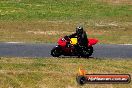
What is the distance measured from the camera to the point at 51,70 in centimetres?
2183

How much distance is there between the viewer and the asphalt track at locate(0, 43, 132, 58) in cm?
2693

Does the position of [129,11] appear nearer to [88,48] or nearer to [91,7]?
[91,7]

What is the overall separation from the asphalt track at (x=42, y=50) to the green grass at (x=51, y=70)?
1967 millimetres

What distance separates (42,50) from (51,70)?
21.8ft

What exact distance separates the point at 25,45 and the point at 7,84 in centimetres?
1019

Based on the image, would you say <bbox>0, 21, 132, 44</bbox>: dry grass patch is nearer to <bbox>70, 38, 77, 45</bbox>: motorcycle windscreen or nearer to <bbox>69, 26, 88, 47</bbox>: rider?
<bbox>70, 38, 77, 45</bbox>: motorcycle windscreen

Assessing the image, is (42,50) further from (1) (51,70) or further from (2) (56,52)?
(1) (51,70)

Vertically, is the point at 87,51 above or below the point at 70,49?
below

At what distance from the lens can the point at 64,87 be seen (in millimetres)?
20141

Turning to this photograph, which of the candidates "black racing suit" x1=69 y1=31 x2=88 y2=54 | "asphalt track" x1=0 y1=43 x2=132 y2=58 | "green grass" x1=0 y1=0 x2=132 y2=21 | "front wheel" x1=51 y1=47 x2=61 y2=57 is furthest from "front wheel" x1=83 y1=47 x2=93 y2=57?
"green grass" x1=0 y1=0 x2=132 y2=21

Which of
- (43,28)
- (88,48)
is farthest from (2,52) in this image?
(43,28)

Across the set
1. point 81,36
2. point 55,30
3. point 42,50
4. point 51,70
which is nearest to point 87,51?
point 81,36

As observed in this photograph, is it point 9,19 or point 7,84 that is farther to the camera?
point 9,19

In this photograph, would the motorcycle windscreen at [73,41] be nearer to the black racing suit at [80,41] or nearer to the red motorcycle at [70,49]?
the red motorcycle at [70,49]
